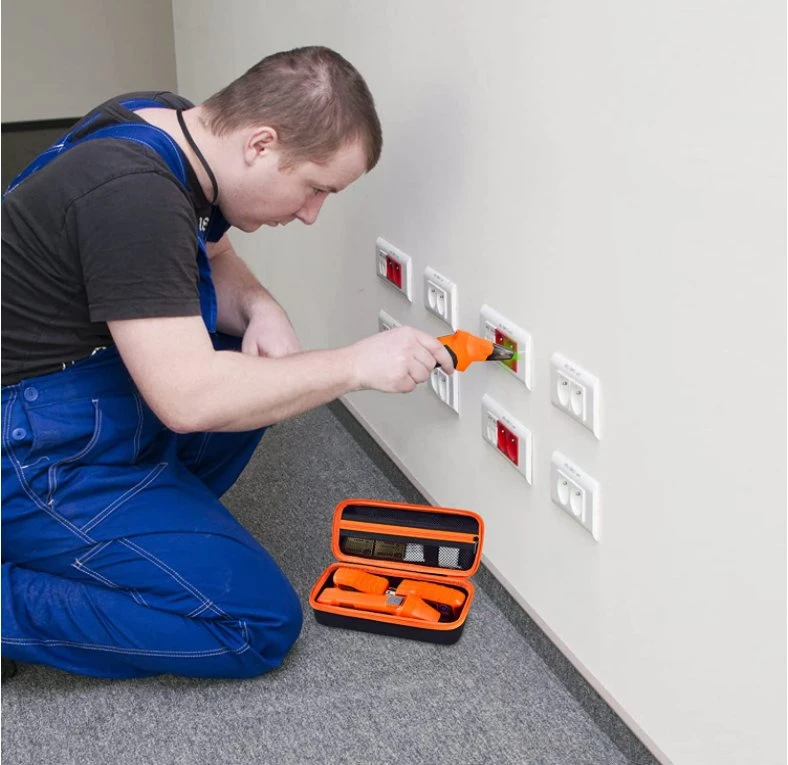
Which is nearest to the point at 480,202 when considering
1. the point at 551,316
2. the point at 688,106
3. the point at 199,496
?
the point at 551,316

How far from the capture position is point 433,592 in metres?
1.77

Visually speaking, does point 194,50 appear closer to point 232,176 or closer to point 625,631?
point 232,176

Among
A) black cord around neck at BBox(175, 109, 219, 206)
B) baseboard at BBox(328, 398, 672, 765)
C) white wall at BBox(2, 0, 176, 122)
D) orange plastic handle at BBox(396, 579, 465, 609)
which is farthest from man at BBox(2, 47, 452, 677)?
white wall at BBox(2, 0, 176, 122)

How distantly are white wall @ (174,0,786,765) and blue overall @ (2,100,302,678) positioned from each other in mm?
439

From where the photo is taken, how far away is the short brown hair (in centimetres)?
146

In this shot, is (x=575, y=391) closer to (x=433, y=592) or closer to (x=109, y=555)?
(x=433, y=592)

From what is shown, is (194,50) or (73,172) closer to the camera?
(73,172)

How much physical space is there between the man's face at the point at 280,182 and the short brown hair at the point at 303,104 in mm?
18

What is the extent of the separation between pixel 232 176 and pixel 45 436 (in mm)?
462

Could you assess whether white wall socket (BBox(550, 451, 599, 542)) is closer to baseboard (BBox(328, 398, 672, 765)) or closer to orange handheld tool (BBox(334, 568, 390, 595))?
baseboard (BBox(328, 398, 672, 765))

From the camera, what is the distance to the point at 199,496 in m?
1.72

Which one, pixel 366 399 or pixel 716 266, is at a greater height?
pixel 716 266

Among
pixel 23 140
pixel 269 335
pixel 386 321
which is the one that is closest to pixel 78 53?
pixel 23 140

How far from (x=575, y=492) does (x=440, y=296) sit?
1.59 ft
